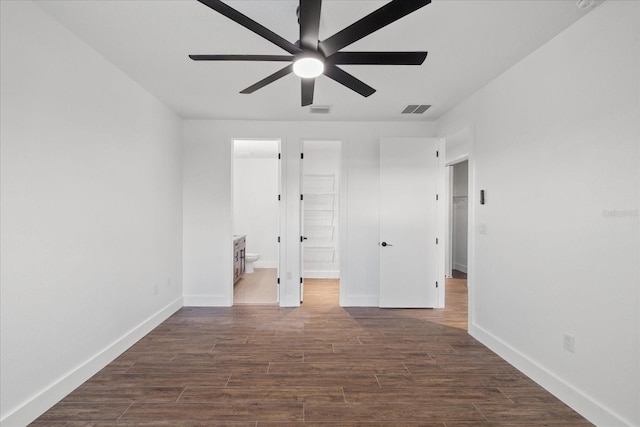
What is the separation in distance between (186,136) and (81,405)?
323cm

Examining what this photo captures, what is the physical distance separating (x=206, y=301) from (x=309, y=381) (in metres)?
2.36

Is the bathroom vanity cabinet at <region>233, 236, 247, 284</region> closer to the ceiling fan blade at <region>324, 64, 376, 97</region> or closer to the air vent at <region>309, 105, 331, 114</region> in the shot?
the air vent at <region>309, 105, 331, 114</region>

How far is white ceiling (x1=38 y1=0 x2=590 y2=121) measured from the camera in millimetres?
1890

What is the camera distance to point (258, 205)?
700 cm

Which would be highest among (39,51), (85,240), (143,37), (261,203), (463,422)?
(143,37)

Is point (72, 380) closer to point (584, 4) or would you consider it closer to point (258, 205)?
point (584, 4)

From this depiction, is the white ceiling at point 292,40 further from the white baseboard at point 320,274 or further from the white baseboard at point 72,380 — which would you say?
the white baseboard at point 320,274

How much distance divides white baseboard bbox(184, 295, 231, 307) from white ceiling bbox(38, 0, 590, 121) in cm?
262

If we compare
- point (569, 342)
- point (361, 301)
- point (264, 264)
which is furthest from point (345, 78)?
point (264, 264)

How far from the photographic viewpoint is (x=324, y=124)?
4.21 metres

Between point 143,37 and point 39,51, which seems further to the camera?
point 143,37

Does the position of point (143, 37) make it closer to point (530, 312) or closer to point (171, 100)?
point (171, 100)

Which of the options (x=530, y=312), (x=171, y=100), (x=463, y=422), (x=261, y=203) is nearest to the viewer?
(x=463, y=422)

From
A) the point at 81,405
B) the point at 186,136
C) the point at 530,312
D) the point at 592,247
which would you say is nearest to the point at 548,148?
the point at 592,247
